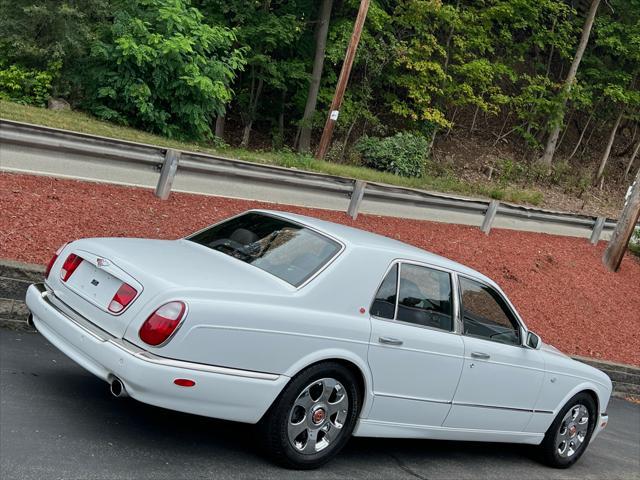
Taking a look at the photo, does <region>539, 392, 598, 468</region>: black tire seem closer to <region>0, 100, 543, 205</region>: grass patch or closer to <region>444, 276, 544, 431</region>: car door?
<region>444, 276, 544, 431</region>: car door

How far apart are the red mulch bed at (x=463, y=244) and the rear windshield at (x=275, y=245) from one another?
112 inches

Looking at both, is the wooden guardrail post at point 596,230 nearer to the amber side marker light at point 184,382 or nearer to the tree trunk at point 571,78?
the tree trunk at point 571,78

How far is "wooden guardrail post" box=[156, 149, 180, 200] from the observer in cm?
1095

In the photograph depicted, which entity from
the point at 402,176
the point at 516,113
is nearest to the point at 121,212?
the point at 402,176

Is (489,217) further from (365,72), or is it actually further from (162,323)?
(365,72)

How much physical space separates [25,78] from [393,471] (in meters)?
16.2

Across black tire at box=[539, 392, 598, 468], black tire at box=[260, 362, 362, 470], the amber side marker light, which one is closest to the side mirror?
black tire at box=[539, 392, 598, 468]

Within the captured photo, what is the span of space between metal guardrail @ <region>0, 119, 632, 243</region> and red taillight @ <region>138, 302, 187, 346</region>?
600 centimetres

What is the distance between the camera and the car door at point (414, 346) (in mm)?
5469

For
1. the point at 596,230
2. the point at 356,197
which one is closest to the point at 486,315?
the point at 356,197

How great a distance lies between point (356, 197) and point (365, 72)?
16.9m

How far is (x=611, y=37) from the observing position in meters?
31.5

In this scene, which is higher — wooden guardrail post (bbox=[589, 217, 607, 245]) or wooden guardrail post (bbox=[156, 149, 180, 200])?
wooden guardrail post (bbox=[589, 217, 607, 245])

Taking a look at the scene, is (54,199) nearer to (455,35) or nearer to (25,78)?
(25,78)
